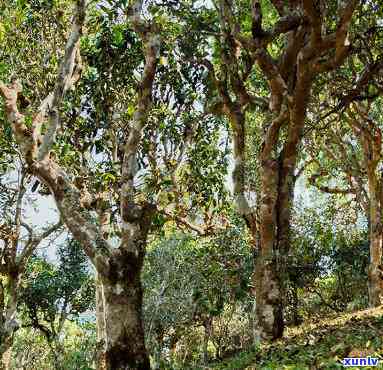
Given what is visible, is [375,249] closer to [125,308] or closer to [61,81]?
[125,308]

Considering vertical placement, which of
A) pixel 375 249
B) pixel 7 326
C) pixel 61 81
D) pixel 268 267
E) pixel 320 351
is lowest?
pixel 320 351

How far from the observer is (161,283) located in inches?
899

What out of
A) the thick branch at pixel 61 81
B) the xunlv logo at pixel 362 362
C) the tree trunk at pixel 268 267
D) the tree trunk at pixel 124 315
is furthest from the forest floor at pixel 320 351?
the thick branch at pixel 61 81

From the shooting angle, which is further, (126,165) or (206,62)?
(206,62)

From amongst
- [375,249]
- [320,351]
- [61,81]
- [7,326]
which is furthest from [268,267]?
[7,326]

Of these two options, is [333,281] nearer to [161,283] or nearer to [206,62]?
[161,283]

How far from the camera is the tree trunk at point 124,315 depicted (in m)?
7.05

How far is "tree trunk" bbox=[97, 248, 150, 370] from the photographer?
705cm

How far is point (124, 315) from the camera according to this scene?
7156mm

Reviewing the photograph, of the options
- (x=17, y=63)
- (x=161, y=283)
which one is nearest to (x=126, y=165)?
(x=17, y=63)

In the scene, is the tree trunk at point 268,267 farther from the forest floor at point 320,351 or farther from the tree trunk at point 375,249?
the tree trunk at point 375,249

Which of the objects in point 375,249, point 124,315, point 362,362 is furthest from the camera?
point 375,249

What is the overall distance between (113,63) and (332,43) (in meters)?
5.57

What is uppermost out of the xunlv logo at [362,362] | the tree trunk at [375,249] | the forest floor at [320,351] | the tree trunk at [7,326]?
the tree trunk at [375,249]
